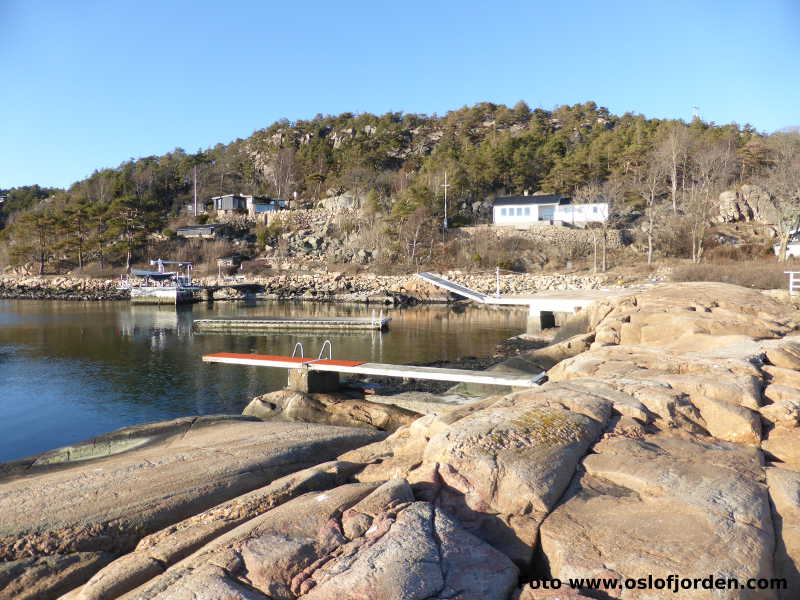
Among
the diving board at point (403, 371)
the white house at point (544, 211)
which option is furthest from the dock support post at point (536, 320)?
the white house at point (544, 211)

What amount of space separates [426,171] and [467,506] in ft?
215

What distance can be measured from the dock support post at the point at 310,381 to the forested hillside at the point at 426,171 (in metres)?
36.1

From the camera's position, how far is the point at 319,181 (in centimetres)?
7900

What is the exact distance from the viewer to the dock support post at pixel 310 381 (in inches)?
483


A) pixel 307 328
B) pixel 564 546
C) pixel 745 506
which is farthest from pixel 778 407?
pixel 307 328

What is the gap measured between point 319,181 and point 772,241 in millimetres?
56790

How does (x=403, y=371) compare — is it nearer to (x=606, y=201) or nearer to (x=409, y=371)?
(x=409, y=371)

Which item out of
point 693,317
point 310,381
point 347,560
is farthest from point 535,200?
point 347,560

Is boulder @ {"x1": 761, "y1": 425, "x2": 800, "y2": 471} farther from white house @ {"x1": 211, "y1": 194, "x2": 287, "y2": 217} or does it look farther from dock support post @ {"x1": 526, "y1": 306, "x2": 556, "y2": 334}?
white house @ {"x1": 211, "y1": 194, "x2": 287, "y2": 217}

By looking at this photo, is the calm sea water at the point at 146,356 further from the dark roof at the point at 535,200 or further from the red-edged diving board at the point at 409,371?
the dark roof at the point at 535,200

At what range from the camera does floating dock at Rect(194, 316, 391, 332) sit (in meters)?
26.9

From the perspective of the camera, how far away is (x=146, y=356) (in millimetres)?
20609

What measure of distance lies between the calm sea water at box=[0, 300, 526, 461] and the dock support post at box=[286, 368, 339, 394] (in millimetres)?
2076

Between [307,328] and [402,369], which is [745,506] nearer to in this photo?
[402,369]
